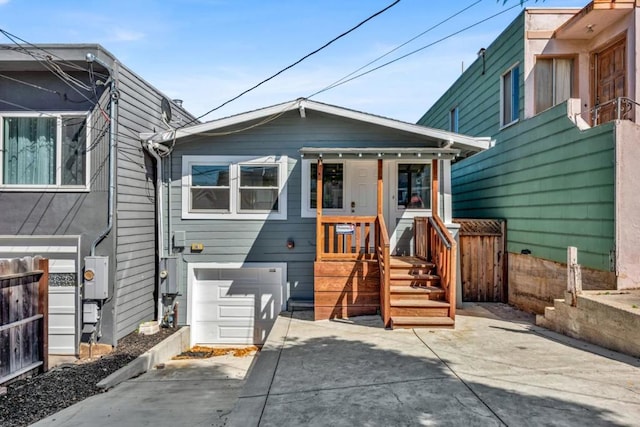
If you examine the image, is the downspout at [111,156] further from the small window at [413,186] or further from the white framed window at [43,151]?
the small window at [413,186]

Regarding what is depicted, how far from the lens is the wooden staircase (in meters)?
5.95

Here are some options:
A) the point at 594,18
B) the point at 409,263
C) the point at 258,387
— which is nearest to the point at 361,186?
the point at 409,263

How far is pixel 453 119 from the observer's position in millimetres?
12195

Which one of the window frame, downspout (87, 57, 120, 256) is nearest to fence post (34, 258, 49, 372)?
downspout (87, 57, 120, 256)

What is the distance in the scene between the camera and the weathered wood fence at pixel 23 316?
5.24 m

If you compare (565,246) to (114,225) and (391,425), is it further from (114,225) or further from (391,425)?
(114,225)

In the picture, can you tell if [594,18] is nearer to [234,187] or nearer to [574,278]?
[574,278]

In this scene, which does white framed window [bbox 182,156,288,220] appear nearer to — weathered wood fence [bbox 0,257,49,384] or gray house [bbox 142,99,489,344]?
gray house [bbox 142,99,489,344]

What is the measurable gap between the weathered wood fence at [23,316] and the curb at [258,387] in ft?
10.9

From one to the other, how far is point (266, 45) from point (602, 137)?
7216 mm

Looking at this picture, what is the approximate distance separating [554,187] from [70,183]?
8069 mm

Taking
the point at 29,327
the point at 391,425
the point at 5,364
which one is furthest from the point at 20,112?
the point at 391,425

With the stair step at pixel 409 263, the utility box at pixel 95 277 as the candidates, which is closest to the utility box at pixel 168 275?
the utility box at pixel 95 277

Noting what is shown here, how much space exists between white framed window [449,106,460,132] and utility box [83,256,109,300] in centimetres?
980
